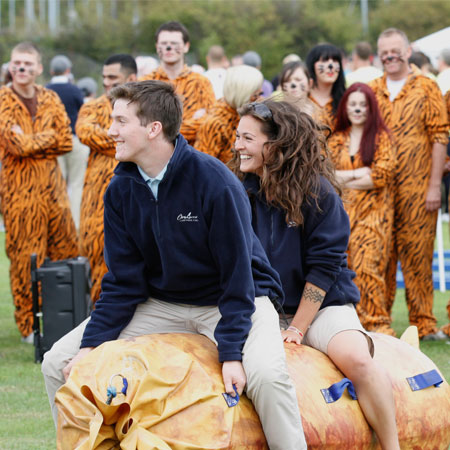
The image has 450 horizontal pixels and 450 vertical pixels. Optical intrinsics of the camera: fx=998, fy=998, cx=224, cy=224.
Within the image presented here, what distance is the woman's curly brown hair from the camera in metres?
4.59

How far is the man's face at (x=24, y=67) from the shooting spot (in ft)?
25.2

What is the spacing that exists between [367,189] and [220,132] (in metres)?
1.17

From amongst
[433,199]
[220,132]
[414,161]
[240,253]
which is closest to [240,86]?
[220,132]

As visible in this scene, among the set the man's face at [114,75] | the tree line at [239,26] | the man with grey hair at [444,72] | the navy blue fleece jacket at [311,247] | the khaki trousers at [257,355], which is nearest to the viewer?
the khaki trousers at [257,355]

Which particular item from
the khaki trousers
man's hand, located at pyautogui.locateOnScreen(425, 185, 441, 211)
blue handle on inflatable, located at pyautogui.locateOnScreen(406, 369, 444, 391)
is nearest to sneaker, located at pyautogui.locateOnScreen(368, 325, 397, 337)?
man's hand, located at pyautogui.locateOnScreen(425, 185, 441, 211)

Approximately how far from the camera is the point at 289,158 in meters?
4.66

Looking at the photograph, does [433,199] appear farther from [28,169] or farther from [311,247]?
[311,247]

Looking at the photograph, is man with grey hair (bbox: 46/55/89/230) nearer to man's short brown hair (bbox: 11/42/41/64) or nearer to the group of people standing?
man's short brown hair (bbox: 11/42/41/64)

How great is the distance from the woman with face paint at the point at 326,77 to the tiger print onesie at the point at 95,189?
1654mm

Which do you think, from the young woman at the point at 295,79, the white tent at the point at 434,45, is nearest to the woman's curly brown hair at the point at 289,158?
the young woman at the point at 295,79

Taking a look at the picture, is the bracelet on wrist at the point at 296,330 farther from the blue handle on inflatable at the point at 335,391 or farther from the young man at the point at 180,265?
the blue handle on inflatable at the point at 335,391

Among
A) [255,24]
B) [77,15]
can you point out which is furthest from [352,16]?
[77,15]

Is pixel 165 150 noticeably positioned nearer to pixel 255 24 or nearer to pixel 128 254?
pixel 128 254

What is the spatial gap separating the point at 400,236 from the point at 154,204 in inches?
160
